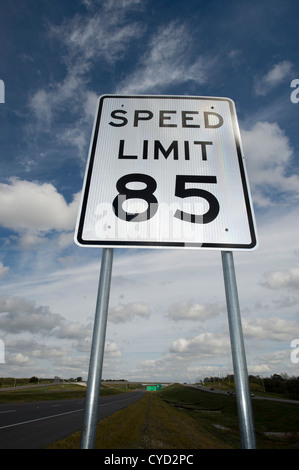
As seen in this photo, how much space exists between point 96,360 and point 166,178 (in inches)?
45.3

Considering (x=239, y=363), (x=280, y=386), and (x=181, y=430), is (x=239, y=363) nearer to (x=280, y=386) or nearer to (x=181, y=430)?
(x=181, y=430)

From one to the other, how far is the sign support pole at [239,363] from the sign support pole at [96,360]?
2.13 feet

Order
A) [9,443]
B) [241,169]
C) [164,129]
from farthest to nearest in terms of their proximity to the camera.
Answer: [9,443], [164,129], [241,169]

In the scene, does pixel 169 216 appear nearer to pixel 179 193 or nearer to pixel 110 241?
pixel 179 193

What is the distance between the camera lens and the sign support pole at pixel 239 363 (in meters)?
1.19

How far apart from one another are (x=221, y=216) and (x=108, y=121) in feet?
3.73

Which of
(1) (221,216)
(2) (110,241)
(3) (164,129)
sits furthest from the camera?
(3) (164,129)

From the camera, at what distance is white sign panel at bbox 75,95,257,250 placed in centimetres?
155

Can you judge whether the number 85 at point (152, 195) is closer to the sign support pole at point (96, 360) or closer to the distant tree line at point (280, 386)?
the sign support pole at point (96, 360)

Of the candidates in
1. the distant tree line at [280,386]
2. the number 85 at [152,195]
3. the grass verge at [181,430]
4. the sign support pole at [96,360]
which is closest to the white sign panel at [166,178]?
→ the number 85 at [152,195]

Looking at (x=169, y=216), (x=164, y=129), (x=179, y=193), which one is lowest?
(x=169, y=216)
